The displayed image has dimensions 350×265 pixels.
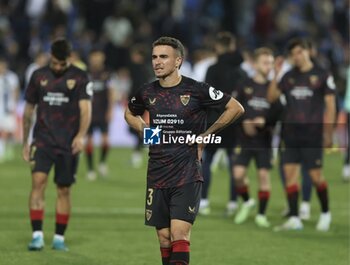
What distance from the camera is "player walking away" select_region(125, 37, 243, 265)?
788 cm

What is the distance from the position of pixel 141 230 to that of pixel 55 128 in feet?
7.68

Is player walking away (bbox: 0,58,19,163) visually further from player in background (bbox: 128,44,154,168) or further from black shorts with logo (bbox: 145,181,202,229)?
Result: black shorts with logo (bbox: 145,181,202,229)

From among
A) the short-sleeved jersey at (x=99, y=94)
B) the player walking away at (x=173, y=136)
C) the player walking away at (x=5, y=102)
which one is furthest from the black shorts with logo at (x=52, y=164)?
the player walking away at (x=5, y=102)

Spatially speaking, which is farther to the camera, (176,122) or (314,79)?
(314,79)

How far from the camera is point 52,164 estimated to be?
34.2 feet

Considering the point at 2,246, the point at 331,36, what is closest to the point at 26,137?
the point at 2,246

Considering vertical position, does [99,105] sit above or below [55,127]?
above

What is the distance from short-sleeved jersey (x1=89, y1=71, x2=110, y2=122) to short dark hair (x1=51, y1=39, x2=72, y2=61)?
26.3ft

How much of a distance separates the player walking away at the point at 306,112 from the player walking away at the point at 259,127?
0.55 meters

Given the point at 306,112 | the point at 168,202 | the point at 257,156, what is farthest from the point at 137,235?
the point at 168,202

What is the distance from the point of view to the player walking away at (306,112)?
1218 centimetres

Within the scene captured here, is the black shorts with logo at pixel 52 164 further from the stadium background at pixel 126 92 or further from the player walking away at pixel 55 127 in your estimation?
the stadium background at pixel 126 92

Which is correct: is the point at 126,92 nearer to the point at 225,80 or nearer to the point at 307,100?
the point at 225,80

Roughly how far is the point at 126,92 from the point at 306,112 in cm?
1445
